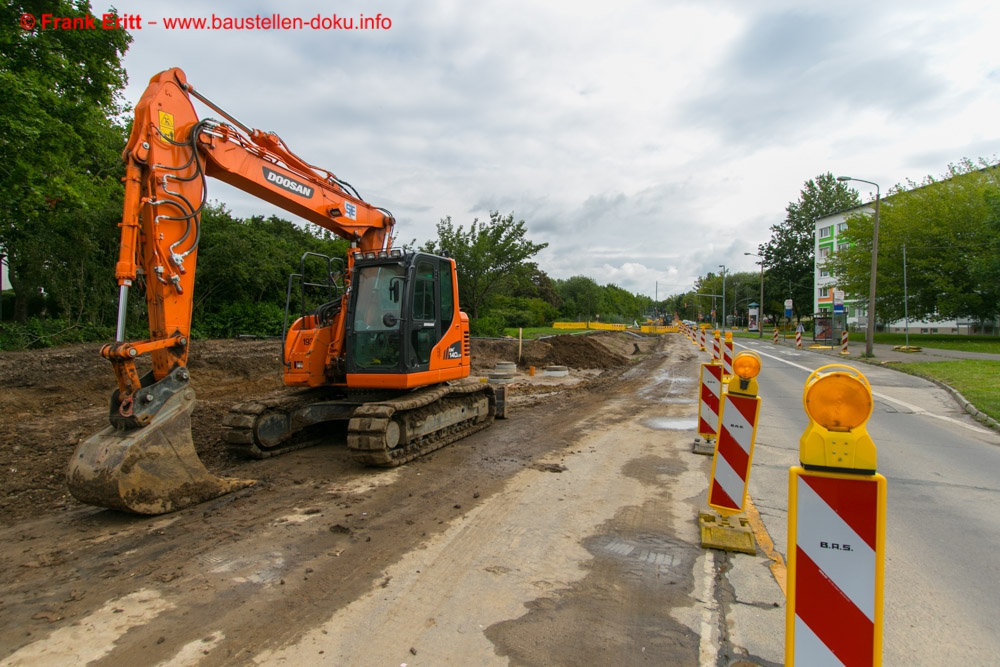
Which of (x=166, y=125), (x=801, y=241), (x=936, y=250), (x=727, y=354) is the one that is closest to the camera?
(x=166, y=125)

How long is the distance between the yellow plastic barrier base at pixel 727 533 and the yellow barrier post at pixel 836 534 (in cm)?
218

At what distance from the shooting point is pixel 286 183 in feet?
22.5

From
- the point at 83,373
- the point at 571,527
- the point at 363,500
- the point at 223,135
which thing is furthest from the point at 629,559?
the point at 83,373

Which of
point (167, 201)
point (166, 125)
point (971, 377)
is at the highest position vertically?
point (166, 125)

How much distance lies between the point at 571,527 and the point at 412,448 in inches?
122

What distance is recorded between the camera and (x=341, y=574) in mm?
3957

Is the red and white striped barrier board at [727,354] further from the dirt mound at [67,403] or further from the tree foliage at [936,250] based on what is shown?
the tree foliage at [936,250]

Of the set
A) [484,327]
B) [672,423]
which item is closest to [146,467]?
[672,423]

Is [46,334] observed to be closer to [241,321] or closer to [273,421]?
Result: [241,321]

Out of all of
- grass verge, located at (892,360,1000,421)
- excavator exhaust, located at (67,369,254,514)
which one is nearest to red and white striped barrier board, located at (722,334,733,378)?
grass verge, located at (892,360,1000,421)

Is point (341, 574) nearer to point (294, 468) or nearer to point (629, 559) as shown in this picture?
point (629, 559)

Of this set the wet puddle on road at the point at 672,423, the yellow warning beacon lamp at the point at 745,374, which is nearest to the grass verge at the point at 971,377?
the wet puddle on road at the point at 672,423

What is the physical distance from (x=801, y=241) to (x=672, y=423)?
222 ft

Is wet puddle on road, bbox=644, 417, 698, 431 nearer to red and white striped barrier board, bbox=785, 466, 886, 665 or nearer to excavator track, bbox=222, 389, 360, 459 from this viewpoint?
excavator track, bbox=222, 389, 360, 459
